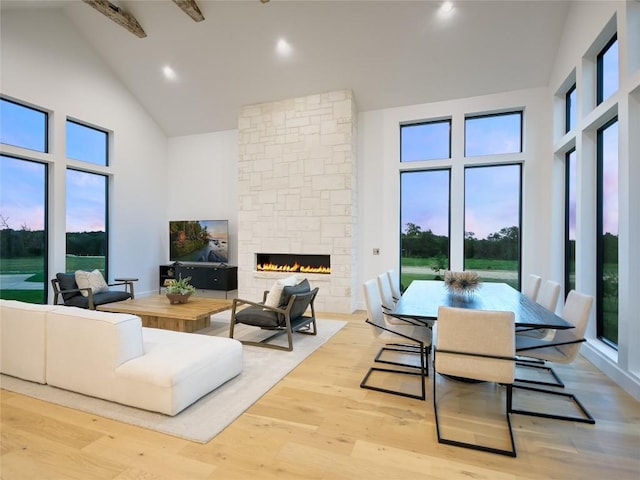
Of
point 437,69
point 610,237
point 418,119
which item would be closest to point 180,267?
point 418,119

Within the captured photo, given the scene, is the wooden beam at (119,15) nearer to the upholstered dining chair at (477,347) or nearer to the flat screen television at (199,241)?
the flat screen television at (199,241)


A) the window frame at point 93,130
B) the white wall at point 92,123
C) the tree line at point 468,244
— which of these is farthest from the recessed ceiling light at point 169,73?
the tree line at point 468,244

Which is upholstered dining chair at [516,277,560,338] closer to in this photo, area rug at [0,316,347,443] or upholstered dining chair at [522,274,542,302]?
upholstered dining chair at [522,274,542,302]

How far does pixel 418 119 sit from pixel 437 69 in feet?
2.81

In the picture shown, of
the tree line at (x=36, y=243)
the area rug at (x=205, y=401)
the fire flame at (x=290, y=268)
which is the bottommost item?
the area rug at (x=205, y=401)

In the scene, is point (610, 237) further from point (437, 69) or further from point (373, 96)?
point (373, 96)

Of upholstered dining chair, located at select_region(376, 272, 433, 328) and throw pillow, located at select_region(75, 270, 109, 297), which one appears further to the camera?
throw pillow, located at select_region(75, 270, 109, 297)

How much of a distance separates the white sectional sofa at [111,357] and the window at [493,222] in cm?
447

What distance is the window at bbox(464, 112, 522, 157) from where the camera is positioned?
5.34 meters

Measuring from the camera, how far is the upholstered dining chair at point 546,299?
9.50ft

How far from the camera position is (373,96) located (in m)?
5.70

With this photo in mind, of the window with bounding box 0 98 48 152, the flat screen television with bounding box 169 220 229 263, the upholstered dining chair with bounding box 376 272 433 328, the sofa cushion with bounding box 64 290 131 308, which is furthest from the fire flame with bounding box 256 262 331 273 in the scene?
the window with bounding box 0 98 48 152

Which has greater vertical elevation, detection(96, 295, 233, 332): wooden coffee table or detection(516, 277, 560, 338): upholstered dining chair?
detection(516, 277, 560, 338): upholstered dining chair

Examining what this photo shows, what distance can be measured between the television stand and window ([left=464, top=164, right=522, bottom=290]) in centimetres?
457
